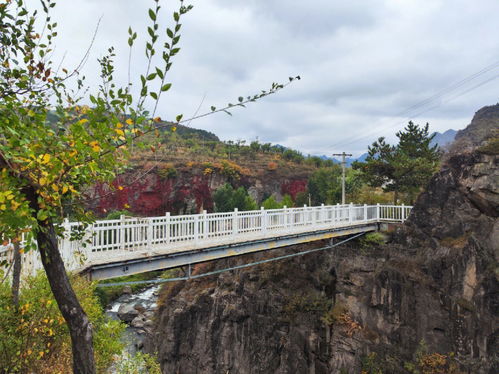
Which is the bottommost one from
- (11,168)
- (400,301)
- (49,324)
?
(400,301)

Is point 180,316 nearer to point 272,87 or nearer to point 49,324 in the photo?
point 49,324

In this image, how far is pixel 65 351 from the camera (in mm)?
5125

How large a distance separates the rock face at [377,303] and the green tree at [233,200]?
1352cm

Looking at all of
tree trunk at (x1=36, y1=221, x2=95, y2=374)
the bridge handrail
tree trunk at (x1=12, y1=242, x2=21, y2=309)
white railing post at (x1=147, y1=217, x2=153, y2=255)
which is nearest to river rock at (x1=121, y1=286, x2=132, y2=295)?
the bridge handrail

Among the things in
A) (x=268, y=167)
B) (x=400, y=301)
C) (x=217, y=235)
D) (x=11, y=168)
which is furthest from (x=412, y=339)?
(x=268, y=167)

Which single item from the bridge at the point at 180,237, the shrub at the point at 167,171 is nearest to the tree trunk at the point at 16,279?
the bridge at the point at 180,237

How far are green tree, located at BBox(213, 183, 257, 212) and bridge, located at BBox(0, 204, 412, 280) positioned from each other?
1678 cm

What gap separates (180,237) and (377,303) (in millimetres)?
10736

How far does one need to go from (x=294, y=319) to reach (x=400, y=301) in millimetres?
5244

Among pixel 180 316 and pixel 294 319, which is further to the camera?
pixel 180 316

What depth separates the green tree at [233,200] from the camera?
32.4 metres

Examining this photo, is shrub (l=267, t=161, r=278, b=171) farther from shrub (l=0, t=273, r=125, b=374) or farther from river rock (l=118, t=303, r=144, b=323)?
shrub (l=0, t=273, r=125, b=374)

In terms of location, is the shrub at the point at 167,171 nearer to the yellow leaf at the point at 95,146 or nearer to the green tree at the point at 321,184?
the green tree at the point at 321,184

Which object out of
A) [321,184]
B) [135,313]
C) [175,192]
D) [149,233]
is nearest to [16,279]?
[149,233]
